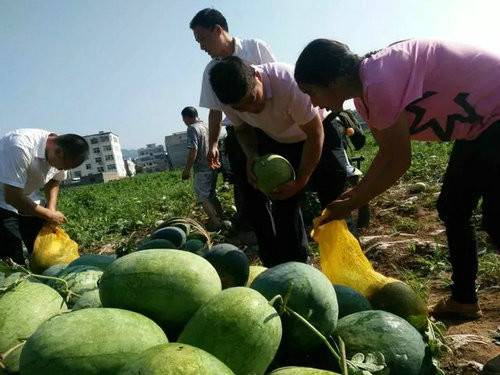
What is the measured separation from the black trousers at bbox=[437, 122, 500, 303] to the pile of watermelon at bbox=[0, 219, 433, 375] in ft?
3.96

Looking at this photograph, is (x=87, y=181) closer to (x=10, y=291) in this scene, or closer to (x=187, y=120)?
(x=187, y=120)

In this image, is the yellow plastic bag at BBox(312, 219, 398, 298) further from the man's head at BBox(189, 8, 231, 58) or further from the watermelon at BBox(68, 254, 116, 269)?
the man's head at BBox(189, 8, 231, 58)

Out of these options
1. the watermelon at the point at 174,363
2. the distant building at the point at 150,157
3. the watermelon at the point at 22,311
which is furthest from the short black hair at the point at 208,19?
the distant building at the point at 150,157

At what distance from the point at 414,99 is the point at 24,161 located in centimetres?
354

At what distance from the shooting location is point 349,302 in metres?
1.95

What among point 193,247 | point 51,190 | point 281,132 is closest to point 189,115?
point 51,190

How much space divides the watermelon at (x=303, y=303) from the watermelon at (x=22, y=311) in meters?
0.78

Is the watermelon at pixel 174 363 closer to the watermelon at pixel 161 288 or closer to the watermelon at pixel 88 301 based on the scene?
the watermelon at pixel 161 288

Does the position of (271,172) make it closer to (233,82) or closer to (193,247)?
(233,82)

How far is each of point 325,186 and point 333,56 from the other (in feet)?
5.37

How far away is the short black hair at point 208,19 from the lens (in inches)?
183

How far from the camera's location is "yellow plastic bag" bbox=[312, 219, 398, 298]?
235cm

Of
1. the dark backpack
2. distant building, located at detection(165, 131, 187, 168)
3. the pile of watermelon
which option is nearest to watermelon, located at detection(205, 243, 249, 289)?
the pile of watermelon

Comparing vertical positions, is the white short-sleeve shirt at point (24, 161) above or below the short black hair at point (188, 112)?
below
